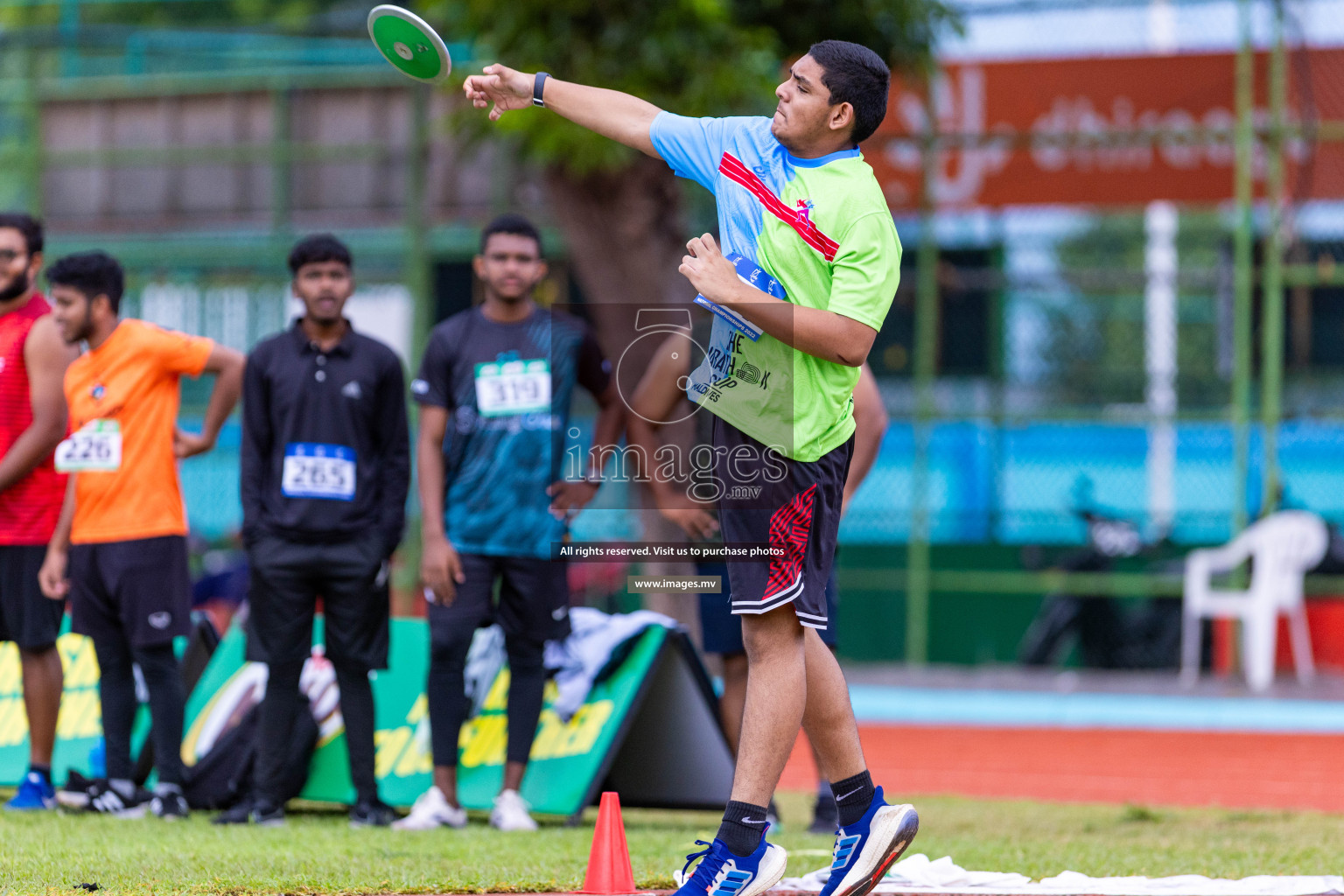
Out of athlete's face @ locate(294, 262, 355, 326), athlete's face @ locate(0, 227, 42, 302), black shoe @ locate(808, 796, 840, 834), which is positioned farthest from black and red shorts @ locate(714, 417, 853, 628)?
athlete's face @ locate(0, 227, 42, 302)

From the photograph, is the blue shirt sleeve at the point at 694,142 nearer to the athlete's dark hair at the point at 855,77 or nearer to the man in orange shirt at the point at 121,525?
the athlete's dark hair at the point at 855,77

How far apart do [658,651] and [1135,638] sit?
7638 millimetres

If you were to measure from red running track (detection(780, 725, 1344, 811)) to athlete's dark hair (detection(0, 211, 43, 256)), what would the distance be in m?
4.60

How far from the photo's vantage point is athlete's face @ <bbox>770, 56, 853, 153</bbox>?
13.3 feet

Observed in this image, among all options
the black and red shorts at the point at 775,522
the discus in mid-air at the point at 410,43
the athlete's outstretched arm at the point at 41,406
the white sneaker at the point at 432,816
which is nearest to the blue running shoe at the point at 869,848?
the black and red shorts at the point at 775,522

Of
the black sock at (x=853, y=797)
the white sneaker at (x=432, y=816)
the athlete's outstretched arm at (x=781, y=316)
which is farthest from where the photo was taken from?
the white sneaker at (x=432, y=816)

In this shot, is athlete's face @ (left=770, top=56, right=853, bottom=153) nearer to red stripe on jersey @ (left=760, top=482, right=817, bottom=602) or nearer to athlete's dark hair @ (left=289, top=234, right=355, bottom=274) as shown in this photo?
red stripe on jersey @ (left=760, top=482, right=817, bottom=602)

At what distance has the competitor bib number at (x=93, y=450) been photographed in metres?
6.18

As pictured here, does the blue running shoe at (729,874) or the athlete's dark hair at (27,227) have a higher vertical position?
the athlete's dark hair at (27,227)

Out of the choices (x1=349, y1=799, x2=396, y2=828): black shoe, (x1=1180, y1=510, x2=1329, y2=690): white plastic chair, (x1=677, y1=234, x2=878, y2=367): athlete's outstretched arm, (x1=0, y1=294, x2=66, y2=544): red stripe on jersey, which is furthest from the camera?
(x1=1180, y1=510, x2=1329, y2=690): white plastic chair

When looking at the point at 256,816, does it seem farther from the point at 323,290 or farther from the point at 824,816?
the point at 824,816

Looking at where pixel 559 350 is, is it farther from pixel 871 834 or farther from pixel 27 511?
pixel 871 834

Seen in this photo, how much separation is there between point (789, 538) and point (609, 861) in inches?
40.0

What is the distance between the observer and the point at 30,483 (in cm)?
646
